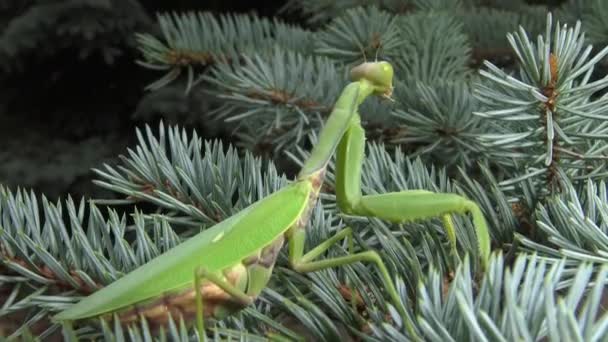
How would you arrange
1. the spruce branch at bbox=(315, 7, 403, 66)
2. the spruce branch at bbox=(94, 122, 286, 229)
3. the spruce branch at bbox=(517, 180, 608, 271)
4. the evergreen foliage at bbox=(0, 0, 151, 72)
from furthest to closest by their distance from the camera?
the evergreen foliage at bbox=(0, 0, 151, 72)
the spruce branch at bbox=(315, 7, 403, 66)
the spruce branch at bbox=(94, 122, 286, 229)
the spruce branch at bbox=(517, 180, 608, 271)

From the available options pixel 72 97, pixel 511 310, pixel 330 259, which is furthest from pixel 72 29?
pixel 511 310

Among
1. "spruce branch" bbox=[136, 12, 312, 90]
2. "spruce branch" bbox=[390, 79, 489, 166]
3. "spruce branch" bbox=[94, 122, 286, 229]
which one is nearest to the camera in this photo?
"spruce branch" bbox=[94, 122, 286, 229]

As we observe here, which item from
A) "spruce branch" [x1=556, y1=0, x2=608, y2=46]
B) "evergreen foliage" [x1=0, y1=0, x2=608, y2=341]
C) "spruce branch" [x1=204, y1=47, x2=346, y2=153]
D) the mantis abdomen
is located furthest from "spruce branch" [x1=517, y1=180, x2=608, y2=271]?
"spruce branch" [x1=556, y1=0, x2=608, y2=46]

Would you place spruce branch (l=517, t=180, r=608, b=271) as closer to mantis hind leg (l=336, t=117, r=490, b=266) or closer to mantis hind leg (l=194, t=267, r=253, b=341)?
mantis hind leg (l=336, t=117, r=490, b=266)

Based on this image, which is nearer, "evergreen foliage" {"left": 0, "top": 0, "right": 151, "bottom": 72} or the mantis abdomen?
the mantis abdomen

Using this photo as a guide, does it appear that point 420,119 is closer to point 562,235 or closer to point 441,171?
point 441,171

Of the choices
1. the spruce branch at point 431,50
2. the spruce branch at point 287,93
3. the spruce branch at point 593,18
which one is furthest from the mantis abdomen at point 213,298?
the spruce branch at point 593,18
